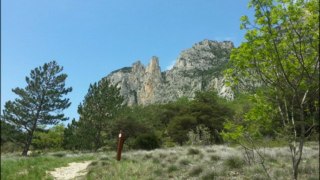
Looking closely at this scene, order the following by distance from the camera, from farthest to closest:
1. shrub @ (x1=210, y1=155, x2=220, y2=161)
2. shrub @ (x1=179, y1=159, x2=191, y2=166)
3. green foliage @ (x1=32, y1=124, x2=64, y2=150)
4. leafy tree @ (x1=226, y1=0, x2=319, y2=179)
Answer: green foliage @ (x1=32, y1=124, x2=64, y2=150) → shrub @ (x1=210, y1=155, x2=220, y2=161) → shrub @ (x1=179, y1=159, x2=191, y2=166) → leafy tree @ (x1=226, y1=0, x2=319, y2=179)

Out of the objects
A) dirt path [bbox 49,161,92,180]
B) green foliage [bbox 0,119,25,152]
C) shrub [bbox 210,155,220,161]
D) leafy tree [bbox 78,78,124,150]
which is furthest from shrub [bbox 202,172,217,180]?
green foliage [bbox 0,119,25,152]

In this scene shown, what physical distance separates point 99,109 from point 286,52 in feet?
111

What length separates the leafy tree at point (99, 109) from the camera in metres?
38.6

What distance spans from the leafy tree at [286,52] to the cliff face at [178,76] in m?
112

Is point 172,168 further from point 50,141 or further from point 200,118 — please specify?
point 50,141

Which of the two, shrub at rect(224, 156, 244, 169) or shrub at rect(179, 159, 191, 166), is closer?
shrub at rect(224, 156, 244, 169)

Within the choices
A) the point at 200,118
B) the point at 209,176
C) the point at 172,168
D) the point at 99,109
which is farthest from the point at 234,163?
the point at 200,118

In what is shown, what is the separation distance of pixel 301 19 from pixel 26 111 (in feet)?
122

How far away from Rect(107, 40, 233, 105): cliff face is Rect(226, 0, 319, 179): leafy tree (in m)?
112

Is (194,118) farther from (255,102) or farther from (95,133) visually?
(255,102)

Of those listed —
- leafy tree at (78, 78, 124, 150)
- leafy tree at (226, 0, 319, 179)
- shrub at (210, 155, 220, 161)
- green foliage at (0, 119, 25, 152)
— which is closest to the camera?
leafy tree at (226, 0, 319, 179)

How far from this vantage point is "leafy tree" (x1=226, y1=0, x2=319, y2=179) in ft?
21.3

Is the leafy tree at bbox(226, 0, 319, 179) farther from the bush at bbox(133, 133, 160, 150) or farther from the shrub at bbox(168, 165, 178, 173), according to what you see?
the bush at bbox(133, 133, 160, 150)

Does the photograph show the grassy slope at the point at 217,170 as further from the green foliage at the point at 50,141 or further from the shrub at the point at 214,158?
Result: the green foliage at the point at 50,141
